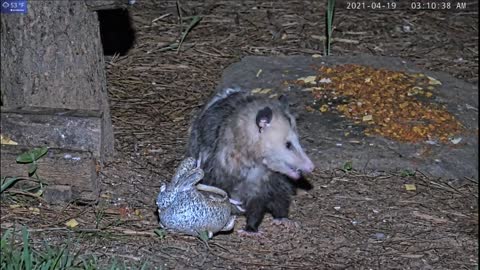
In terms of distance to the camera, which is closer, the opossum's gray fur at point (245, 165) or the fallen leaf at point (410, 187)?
the opossum's gray fur at point (245, 165)

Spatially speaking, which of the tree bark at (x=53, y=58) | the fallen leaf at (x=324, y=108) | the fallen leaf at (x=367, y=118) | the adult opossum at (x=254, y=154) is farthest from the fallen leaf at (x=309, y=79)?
the tree bark at (x=53, y=58)

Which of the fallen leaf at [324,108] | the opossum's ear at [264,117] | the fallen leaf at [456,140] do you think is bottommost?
the fallen leaf at [456,140]

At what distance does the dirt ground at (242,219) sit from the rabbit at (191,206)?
69 millimetres

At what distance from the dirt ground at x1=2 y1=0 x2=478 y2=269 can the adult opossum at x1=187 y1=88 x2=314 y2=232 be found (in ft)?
0.47

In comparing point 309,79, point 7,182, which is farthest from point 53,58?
point 309,79

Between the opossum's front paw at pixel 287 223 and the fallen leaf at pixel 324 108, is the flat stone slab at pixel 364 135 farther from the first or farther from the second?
the opossum's front paw at pixel 287 223

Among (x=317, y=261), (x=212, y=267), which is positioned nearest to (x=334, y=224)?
(x=317, y=261)

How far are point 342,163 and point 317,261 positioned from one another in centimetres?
95

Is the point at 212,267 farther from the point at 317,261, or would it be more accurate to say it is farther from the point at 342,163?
the point at 342,163

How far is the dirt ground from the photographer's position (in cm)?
410

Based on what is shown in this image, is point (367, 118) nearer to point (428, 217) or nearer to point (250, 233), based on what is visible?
point (428, 217)

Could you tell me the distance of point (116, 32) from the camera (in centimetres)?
651

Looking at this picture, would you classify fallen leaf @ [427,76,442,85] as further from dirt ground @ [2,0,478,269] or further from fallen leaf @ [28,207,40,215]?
fallen leaf @ [28,207,40,215]

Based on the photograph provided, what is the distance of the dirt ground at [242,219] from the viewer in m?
4.10
